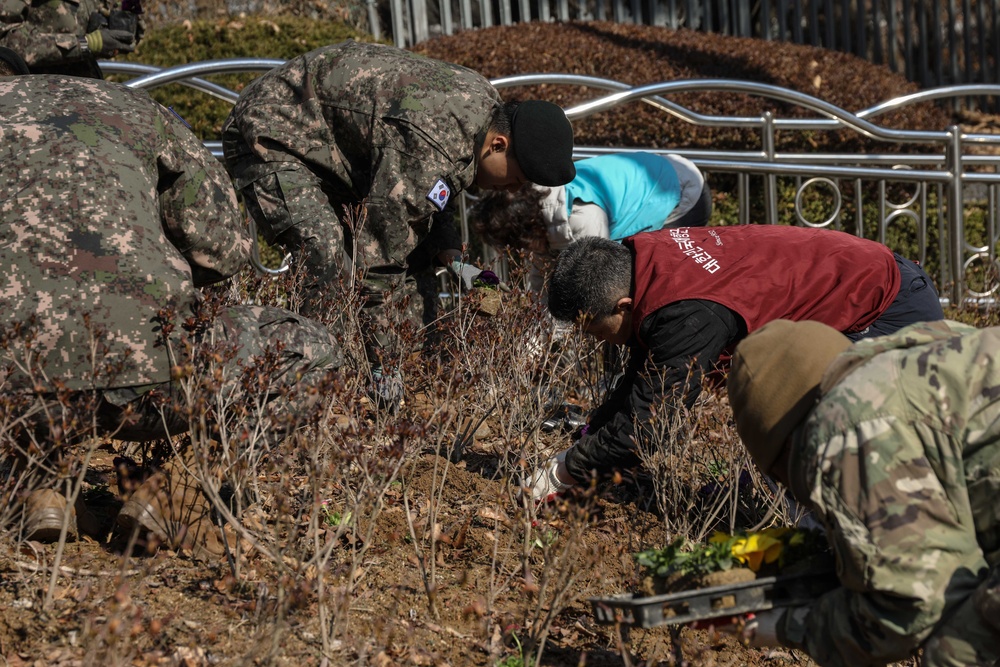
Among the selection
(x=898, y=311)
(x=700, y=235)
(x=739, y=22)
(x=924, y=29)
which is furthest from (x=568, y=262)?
(x=924, y=29)

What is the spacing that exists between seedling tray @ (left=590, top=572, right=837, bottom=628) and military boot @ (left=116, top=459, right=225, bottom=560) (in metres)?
1.37

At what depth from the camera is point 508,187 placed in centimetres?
467

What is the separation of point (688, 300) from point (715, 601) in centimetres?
148

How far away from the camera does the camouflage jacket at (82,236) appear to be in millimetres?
2852

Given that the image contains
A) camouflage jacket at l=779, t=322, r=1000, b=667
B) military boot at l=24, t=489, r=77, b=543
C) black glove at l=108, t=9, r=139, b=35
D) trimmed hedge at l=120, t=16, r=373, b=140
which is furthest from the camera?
trimmed hedge at l=120, t=16, r=373, b=140

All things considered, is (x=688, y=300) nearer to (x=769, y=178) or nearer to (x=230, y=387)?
(x=230, y=387)

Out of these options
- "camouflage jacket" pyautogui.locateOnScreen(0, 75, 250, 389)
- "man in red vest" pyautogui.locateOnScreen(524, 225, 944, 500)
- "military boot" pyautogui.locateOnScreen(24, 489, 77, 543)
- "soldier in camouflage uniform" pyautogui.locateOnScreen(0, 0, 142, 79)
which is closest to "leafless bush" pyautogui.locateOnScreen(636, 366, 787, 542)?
"man in red vest" pyautogui.locateOnScreen(524, 225, 944, 500)

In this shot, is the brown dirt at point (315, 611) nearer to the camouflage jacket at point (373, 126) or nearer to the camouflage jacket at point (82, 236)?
the camouflage jacket at point (82, 236)

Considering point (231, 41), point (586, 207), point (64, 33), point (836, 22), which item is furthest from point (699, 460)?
point (836, 22)

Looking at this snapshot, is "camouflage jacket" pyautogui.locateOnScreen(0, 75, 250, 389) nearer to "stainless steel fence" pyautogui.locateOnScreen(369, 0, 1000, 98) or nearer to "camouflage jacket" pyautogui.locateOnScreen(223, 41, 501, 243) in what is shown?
"camouflage jacket" pyautogui.locateOnScreen(223, 41, 501, 243)

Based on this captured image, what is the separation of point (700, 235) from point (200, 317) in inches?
72.2

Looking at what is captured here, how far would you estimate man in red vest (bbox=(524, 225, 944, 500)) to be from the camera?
3.65 meters

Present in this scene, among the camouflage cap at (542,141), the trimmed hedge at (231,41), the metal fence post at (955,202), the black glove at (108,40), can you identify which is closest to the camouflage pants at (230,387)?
the camouflage cap at (542,141)

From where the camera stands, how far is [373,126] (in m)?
4.39
